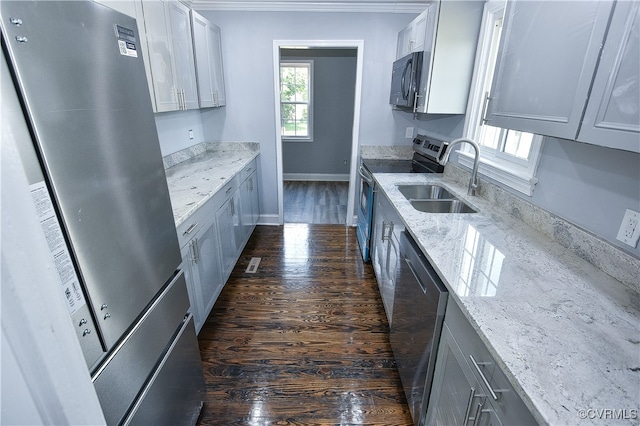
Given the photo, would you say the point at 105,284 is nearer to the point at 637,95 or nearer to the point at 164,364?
the point at 164,364

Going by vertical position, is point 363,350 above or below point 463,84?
below

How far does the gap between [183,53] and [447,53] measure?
205cm

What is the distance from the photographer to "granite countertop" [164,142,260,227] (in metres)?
1.88

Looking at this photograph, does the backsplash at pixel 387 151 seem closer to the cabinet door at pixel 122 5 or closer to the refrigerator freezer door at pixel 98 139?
the cabinet door at pixel 122 5

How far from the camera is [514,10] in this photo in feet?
4.23

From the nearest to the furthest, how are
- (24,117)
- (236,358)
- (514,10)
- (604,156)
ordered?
(24,117), (604,156), (514,10), (236,358)

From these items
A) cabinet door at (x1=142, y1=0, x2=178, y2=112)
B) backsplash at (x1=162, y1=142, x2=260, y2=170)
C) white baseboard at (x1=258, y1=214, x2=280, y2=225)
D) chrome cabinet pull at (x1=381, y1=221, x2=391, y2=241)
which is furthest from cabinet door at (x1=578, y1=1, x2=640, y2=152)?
white baseboard at (x1=258, y1=214, x2=280, y2=225)

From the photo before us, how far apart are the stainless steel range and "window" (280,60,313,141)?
2.72 metres

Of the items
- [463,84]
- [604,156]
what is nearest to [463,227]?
[604,156]

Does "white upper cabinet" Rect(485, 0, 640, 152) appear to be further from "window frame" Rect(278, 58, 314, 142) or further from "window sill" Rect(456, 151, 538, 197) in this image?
"window frame" Rect(278, 58, 314, 142)

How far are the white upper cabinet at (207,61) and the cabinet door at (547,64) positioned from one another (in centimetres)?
243

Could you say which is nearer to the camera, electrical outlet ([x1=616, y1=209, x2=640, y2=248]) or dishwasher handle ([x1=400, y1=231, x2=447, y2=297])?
electrical outlet ([x1=616, y1=209, x2=640, y2=248])

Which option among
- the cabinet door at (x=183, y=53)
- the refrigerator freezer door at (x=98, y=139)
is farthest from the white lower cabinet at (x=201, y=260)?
the cabinet door at (x=183, y=53)

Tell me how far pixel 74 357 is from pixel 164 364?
0.82 m
